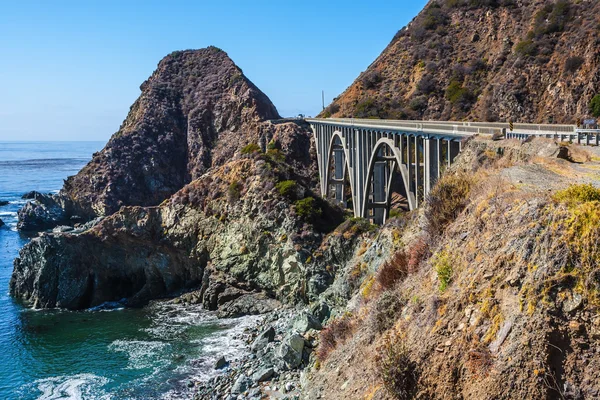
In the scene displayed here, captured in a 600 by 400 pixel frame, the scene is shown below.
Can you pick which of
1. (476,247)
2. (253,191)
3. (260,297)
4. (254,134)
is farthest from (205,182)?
(254,134)

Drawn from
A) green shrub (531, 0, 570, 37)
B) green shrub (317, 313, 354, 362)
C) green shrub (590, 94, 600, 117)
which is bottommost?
green shrub (317, 313, 354, 362)

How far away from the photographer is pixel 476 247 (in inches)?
432

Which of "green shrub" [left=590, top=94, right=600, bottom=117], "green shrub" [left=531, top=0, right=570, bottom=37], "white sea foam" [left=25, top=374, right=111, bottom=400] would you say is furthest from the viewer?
"green shrub" [left=531, top=0, right=570, bottom=37]

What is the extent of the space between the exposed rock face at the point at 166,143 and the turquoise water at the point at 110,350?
45.5 meters

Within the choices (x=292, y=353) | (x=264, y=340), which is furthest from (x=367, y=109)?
(x=292, y=353)

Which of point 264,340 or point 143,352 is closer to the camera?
point 264,340

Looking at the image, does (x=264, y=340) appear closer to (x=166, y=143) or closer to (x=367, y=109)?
(x=367, y=109)

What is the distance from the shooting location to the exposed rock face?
88.2 metres

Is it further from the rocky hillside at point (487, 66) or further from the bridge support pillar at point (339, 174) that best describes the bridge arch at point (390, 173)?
the rocky hillside at point (487, 66)

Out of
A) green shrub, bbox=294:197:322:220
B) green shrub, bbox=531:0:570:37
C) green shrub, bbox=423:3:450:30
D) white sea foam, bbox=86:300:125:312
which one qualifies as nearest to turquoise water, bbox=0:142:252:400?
white sea foam, bbox=86:300:125:312

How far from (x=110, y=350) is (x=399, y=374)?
1050 inches

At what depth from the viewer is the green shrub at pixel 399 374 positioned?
9.53 m

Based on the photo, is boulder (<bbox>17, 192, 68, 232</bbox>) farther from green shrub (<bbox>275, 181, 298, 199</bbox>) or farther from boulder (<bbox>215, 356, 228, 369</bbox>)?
boulder (<bbox>215, 356, 228, 369</bbox>)

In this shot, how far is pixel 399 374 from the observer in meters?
9.65
